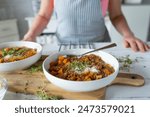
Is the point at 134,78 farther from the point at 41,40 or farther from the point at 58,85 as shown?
the point at 41,40

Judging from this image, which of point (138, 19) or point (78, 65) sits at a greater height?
point (78, 65)

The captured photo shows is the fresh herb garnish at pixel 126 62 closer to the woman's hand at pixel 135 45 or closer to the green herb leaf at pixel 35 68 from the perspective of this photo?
the woman's hand at pixel 135 45

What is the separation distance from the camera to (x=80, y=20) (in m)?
1.27

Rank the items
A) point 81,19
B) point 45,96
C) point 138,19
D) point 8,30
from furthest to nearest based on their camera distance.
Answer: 1. point 8,30
2. point 138,19
3. point 81,19
4. point 45,96

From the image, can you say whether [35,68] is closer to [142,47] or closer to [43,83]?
[43,83]

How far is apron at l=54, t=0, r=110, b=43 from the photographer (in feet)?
4.09

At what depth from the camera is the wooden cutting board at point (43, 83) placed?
2.41 ft

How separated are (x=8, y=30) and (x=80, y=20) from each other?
4.42 ft

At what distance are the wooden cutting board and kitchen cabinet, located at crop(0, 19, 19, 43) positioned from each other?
5.26ft

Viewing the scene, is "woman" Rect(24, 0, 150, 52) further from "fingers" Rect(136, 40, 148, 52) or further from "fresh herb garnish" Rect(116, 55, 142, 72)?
"fresh herb garnish" Rect(116, 55, 142, 72)

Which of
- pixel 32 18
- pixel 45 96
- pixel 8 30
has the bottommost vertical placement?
pixel 8 30

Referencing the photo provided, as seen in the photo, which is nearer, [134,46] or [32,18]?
[134,46]

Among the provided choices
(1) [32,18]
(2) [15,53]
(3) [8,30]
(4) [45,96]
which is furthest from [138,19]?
(4) [45,96]

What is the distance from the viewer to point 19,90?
779mm
